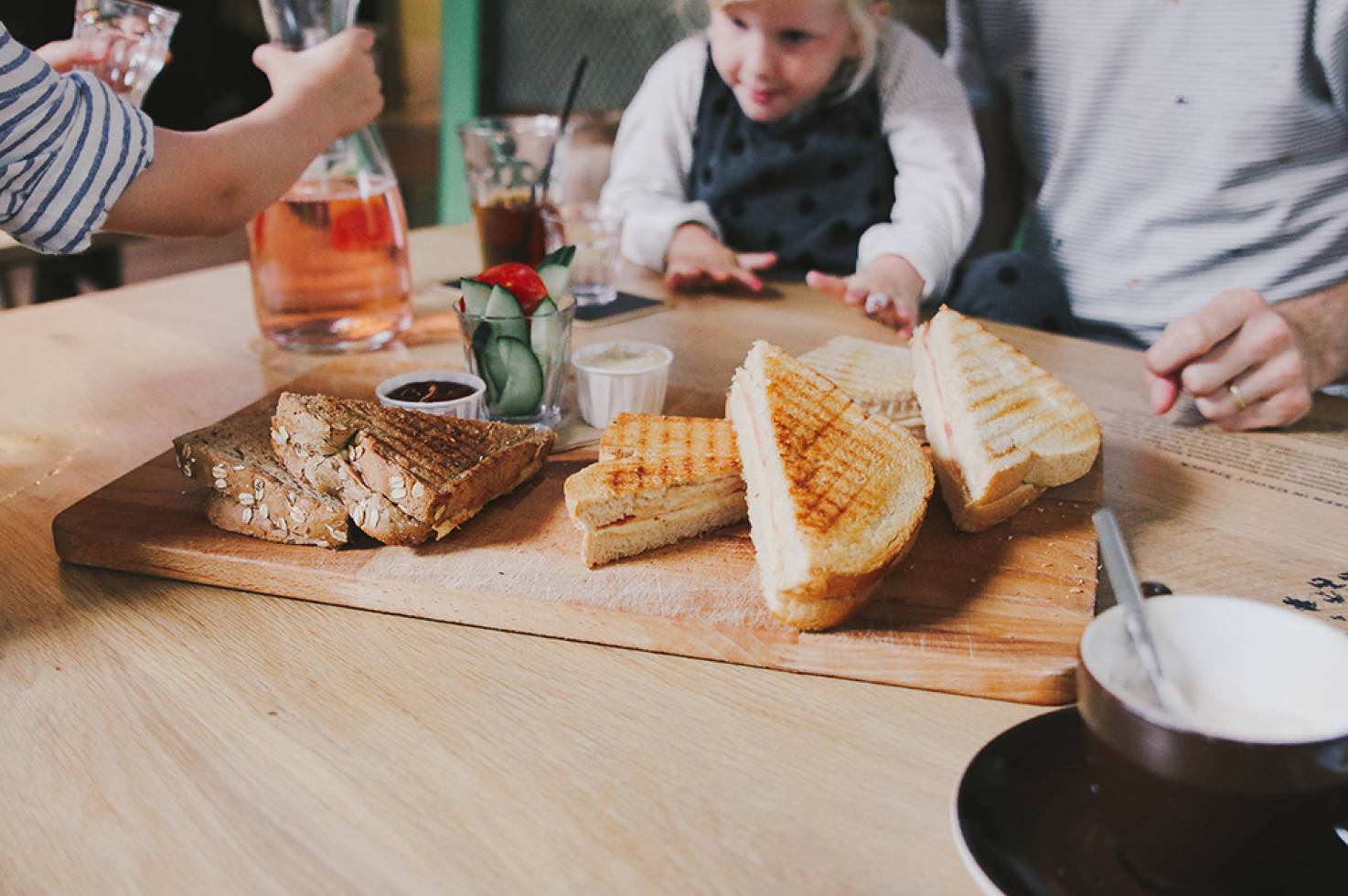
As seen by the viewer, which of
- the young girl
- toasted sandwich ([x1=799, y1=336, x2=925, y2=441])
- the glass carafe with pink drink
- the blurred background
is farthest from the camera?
the blurred background

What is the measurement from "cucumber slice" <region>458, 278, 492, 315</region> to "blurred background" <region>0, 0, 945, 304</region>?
5.61 ft

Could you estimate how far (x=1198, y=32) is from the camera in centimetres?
198

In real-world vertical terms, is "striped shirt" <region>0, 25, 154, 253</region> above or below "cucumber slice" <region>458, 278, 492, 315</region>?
above

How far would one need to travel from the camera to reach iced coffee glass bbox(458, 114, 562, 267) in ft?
6.41

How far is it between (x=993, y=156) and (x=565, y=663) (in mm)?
2078

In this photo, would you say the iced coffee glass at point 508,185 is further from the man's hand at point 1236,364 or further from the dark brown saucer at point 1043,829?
the dark brown saucer at point 1043,829

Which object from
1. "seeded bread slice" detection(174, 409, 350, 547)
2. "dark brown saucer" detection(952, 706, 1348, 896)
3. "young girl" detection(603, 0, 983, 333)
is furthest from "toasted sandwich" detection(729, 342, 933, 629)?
"young girl" detection(603, 0, 983, 333)

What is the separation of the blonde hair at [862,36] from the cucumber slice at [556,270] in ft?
2.83

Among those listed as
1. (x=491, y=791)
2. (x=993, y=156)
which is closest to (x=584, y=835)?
(x=491, y=791)

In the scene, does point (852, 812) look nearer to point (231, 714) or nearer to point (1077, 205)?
point (231, 714)

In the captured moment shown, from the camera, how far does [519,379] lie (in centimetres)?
135

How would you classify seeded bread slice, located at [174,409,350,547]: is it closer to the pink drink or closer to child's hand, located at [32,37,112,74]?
the pink drink

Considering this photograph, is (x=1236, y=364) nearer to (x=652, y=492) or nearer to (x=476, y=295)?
(x=652, y=492)

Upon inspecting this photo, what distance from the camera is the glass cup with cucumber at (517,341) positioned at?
1.33 metres
